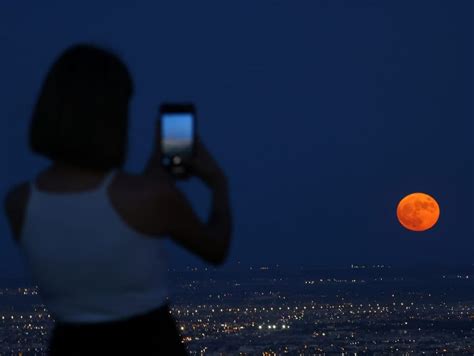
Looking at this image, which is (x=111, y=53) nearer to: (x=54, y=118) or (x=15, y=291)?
(x=54, y=118)

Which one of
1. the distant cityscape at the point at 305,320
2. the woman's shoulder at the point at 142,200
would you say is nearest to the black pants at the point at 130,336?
the woman's shoulder at the point at 142,200

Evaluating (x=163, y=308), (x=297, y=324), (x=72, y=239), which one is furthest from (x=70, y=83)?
(x=297, y=324)

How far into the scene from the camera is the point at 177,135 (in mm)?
2186

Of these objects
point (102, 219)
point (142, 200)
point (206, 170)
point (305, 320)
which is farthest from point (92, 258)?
point (305, 320)

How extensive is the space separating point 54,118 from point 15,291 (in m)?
184

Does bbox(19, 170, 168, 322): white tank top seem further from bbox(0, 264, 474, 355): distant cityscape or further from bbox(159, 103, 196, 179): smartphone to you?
bbox(0, 264, 474, 355): distant cityscape

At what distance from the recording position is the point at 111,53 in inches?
83.3

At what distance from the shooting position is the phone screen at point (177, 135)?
215cm

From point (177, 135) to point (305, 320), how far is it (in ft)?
392

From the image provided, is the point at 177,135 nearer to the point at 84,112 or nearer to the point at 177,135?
the point at 177,135

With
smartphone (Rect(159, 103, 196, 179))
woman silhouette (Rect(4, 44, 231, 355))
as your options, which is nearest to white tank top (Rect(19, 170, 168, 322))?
woman silhouette (Rect(4, 44, 231, 355))

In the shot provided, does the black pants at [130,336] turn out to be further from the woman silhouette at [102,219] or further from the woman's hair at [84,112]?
the woman's hair at [84,112]

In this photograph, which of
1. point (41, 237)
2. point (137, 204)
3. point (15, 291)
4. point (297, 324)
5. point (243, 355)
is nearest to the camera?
point (137, 204)

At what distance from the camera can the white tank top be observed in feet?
6.67
